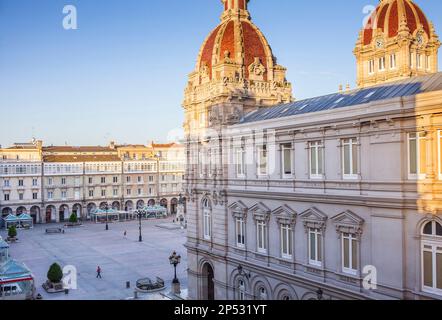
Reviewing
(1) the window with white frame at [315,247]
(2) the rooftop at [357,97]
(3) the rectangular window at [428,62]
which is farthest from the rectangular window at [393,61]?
(1) the window with white frame at [315,247]

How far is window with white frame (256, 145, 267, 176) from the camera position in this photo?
93.2 feet

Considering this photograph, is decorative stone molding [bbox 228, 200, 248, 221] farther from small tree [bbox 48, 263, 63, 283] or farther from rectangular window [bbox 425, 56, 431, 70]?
rectangular window [bbox 425, 56, 431, 70]

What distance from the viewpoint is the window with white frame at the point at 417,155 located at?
19.1 m

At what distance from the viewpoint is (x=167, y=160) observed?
111 m

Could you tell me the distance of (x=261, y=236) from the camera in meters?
28.6

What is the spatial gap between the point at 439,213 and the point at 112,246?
5689 centimetres

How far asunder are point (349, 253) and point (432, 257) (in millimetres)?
4331

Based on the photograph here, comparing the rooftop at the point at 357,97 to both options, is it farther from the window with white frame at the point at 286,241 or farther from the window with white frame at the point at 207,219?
the window with white frame at the point at 286,241

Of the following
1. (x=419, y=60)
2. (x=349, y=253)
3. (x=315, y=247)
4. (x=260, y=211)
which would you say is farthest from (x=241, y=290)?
(x=419, y=60)

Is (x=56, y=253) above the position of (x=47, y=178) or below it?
below

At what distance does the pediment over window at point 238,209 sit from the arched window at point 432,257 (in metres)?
12.7

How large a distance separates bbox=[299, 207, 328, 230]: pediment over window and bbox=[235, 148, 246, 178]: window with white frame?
6.53 metres
